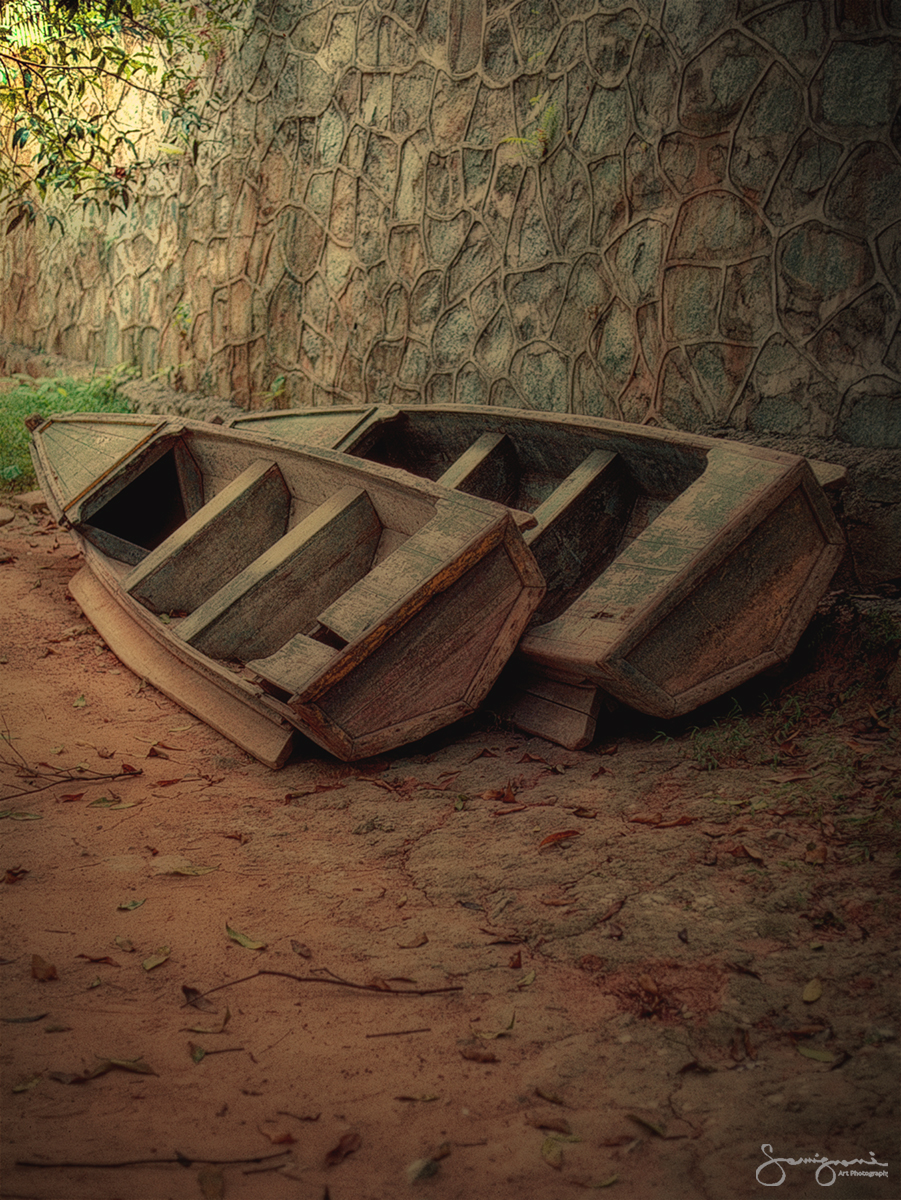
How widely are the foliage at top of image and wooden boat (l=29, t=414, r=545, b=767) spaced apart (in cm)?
156

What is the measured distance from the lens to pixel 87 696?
3.88 metres

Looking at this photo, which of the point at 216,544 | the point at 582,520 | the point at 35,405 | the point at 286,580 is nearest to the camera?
the point at 286,580

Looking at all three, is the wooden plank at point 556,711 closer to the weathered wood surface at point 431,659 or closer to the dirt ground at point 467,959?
the dirt ground at point 467,959

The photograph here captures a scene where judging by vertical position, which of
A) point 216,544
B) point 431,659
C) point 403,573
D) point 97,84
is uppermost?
point 97,84

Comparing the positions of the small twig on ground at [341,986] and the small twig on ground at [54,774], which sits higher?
the small twig on ground at [341,986]

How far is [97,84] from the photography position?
6484mm

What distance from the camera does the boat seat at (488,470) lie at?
14.2ft

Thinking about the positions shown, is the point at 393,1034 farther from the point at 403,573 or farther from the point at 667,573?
the point at 667,573

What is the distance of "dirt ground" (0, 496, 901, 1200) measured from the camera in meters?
1.52

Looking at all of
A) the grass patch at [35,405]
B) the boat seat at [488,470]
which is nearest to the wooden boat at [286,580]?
the boat seat at [488,470]

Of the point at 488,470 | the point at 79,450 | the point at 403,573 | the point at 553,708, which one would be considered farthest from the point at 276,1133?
the point at 79,450

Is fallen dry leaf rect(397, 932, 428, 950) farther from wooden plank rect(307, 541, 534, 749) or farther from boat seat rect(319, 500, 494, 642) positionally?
boat seat rect(319, 500, 494, 642)

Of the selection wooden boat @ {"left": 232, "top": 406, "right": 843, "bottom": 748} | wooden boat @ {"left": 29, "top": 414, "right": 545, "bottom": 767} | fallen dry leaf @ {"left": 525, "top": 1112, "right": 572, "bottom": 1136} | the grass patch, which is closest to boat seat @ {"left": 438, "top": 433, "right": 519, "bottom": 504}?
wooden boat @ {"left": 232, "top": 406, "right": 843, "bottom": 748}

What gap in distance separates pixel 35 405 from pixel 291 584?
576 centimetres
